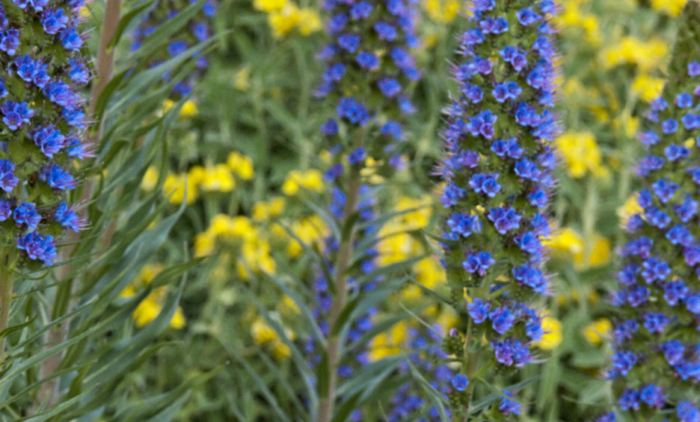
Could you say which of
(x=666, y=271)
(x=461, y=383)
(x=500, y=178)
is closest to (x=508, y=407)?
(x=461, y=383)

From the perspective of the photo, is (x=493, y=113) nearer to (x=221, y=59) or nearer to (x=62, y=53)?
(x=62, y=53)

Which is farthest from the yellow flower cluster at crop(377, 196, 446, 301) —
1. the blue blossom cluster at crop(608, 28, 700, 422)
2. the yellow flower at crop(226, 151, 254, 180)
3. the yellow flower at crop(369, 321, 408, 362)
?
the blue blossom cluster at crop(608, 28, 700, 422)

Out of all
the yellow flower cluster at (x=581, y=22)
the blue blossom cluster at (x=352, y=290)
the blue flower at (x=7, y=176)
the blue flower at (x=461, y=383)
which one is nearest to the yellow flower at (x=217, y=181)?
the blue blossom cluster at (x=352, y=290)

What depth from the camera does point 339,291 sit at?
368cm

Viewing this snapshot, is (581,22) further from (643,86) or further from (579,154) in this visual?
(579,154)

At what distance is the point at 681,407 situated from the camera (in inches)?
124

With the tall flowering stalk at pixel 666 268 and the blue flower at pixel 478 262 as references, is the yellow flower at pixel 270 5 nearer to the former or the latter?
the tall flowering stalk at pixel 666 268

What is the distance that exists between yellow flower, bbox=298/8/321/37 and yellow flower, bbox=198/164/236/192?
2.71 ft

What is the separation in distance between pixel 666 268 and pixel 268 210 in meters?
2.18

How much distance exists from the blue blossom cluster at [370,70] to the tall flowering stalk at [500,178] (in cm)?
91

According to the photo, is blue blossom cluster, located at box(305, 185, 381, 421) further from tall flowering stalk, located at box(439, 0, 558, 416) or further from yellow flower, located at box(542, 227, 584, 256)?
tall flowering stalk, located at box(439, 0, 558, 416)

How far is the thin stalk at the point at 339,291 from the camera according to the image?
3660 millimetres

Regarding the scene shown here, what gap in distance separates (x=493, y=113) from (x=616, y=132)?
3079 mm

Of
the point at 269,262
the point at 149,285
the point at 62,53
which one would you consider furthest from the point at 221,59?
the point at 62,53
